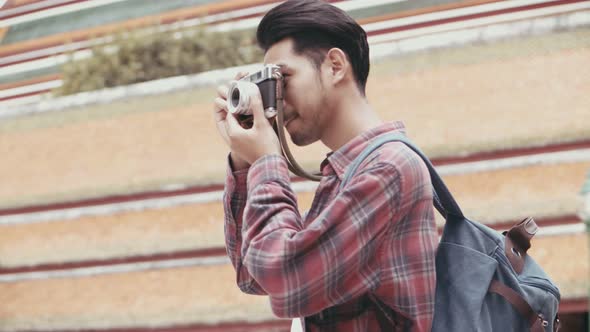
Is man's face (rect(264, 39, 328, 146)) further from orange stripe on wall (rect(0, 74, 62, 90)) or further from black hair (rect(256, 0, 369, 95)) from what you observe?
orange stripe on wall (rect(0, 74, 62, 90))

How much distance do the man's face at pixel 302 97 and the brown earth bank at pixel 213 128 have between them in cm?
220

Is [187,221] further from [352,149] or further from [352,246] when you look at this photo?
[352,246]

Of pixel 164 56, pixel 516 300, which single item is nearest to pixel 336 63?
pixel 516 300

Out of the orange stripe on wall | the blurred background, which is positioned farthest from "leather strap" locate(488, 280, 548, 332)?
the orange stripe on wall

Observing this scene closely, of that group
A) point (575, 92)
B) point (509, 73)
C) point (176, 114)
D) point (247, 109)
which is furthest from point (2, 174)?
point (247, 109)

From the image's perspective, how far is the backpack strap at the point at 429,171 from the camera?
967 mm

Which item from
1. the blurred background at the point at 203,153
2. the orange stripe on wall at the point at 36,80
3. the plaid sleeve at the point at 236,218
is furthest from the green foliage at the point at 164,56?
the plaid sleeve at the point at 236,218

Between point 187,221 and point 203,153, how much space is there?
0.32 meters

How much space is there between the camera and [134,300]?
3459 millimetres

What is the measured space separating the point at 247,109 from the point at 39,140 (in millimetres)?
3127

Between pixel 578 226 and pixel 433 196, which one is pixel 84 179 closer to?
pixel 578 226

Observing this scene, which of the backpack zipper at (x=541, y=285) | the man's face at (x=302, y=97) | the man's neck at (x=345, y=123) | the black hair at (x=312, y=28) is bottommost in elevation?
the backpack zipper at (x=541, y=285)

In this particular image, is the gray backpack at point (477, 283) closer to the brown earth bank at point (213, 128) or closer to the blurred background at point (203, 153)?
the blurred background at point (203, 153)

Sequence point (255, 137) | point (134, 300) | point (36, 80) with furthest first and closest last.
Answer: point (36, 80) → point (134, 300) → point (255, 137)
